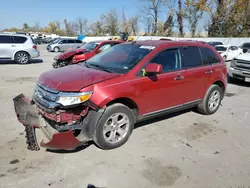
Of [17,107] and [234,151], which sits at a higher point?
[17,107]

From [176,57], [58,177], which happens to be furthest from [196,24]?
[58,177]

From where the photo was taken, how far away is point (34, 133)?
3785 millimetres

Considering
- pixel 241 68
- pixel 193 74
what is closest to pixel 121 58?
pixel 193 74

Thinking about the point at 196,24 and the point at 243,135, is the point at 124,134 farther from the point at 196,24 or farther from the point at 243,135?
the point at 196,24

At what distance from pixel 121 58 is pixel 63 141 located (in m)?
2.00

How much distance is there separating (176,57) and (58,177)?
3153 millimetres

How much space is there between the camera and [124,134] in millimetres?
4051

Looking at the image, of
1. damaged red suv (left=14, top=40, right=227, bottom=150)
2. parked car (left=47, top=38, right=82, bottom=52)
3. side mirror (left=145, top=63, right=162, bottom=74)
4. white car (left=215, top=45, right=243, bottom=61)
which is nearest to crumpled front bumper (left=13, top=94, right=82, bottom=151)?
damaged red suv (left=14, top=40, right=227, bottom=150)

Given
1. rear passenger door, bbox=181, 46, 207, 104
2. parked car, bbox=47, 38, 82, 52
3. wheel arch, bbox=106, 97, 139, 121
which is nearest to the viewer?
wheel arch, bbox=106, 97, 139, 121

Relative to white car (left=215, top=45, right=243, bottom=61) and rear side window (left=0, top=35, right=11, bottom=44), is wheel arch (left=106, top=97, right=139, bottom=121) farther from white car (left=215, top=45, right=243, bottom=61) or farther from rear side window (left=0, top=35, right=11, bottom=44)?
white car (left=215, top=45, right=243, bottom=61)

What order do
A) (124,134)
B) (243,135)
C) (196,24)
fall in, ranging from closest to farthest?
1. (124,134)
2. (243,135)
3. (196,24)

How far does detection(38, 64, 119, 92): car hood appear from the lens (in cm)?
355

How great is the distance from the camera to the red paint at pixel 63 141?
327cm

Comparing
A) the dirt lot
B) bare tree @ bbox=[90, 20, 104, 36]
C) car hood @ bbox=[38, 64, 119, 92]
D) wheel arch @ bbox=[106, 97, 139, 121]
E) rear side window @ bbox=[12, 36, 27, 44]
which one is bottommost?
the dirt lot
